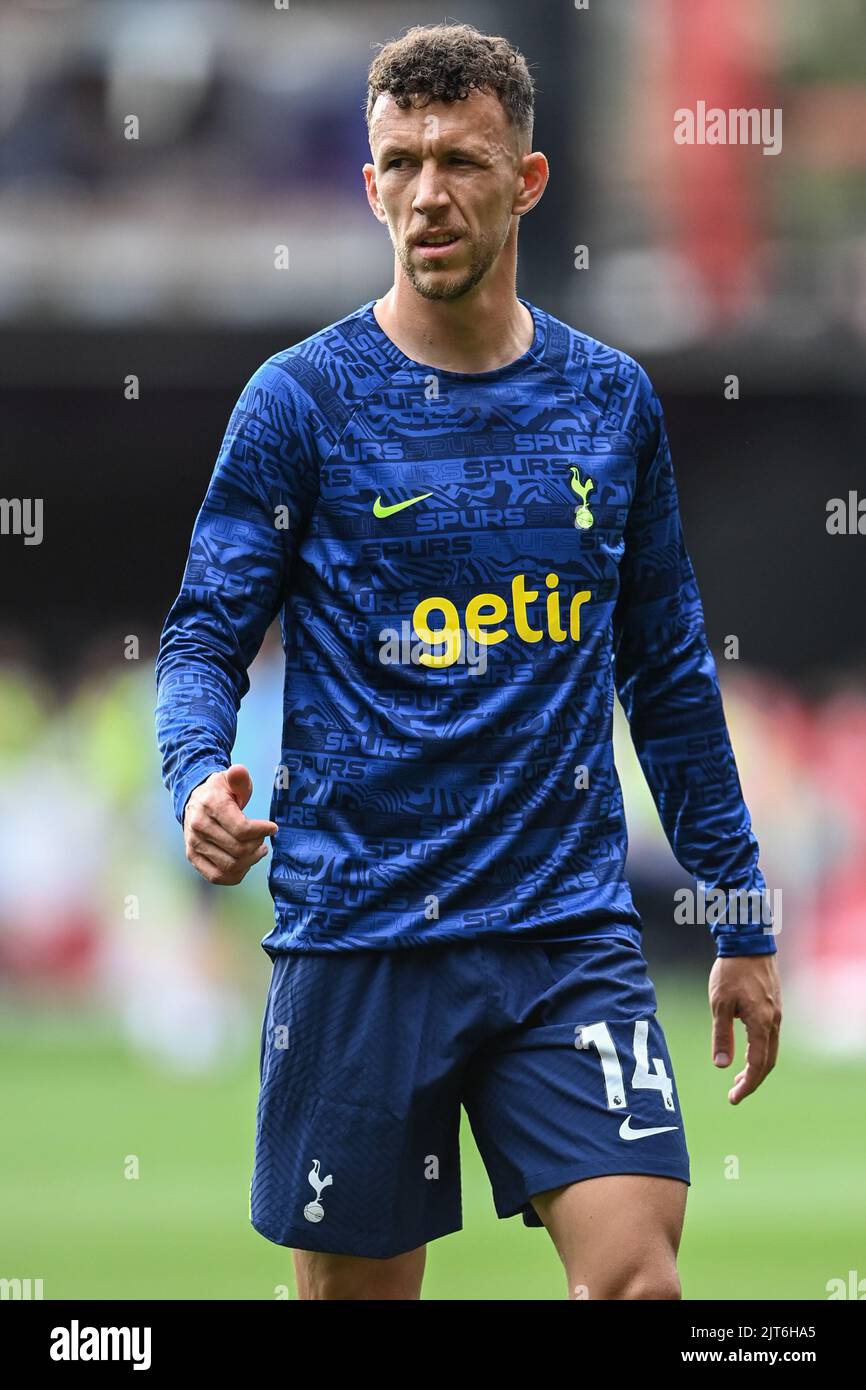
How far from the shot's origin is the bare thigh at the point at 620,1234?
3.45 m

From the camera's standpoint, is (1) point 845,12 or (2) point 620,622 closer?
(2) point 620,622

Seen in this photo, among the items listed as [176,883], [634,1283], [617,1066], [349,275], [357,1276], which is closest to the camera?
[634,1283]

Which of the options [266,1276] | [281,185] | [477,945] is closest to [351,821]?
[477,945]

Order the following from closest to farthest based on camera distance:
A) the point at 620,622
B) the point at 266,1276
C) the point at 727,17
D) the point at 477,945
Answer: the point at 477,945 < the point at 620,622 < the point at 266,1276 < the point at 727,17

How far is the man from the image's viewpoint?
12.0ft

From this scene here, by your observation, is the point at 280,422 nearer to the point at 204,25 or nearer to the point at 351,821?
the point at 351,821

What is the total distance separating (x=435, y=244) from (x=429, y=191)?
0.09 m

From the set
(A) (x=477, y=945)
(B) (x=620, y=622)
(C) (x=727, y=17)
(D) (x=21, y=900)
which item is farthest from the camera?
(C) (x=727, y=17)

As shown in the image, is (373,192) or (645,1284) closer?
(645,1284)

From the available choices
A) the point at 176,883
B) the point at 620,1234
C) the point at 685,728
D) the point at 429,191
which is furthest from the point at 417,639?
the point at 176,883

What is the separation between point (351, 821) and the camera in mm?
3729

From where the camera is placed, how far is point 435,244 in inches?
148

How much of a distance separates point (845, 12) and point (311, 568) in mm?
12894

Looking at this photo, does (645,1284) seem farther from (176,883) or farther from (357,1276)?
(176,883)
